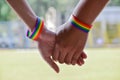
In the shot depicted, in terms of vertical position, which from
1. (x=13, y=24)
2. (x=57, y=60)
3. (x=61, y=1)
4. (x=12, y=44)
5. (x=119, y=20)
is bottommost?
(x=12, y=44)

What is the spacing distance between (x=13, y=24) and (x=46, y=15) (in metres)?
0.26

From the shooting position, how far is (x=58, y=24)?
1.48m

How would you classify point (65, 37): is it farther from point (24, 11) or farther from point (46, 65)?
point (46, 65)

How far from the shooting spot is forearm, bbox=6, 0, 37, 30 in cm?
79

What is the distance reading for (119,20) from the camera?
1991mm

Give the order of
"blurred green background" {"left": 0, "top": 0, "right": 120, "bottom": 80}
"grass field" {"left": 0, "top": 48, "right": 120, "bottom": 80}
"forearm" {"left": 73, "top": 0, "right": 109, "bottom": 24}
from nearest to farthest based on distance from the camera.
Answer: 1. "forearm" {"left": 73, "top": 0, "right": 109, "bottom": 24}
2. "blurred green background" {"left": 0, "top": 0, "right": 120, "bottom": 80}
3. "grass field" {"left": 0, "top": 48, "right": 120, "bottom": 80}

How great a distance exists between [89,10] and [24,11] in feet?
0.57

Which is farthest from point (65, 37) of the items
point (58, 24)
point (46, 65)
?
point (46, 65)

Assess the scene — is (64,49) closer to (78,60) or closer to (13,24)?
(78,60)

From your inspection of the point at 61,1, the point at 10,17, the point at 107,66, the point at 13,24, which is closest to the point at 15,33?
the point at 13,24

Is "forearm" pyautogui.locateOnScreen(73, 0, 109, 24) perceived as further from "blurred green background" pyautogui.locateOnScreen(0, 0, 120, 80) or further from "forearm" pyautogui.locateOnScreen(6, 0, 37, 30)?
"blurred green background" pyautogui.locateOnScreen(0, 0, 120, 80)

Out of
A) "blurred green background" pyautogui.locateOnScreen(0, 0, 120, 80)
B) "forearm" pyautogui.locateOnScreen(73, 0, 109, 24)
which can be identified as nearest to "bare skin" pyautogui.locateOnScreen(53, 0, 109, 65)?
"forearm" pyautogui.locateOnScreen(73, 0, 109, 24)

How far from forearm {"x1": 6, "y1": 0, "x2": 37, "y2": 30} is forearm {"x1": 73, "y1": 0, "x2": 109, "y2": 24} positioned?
4.9 inches

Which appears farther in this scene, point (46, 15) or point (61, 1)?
point (46, 15)
